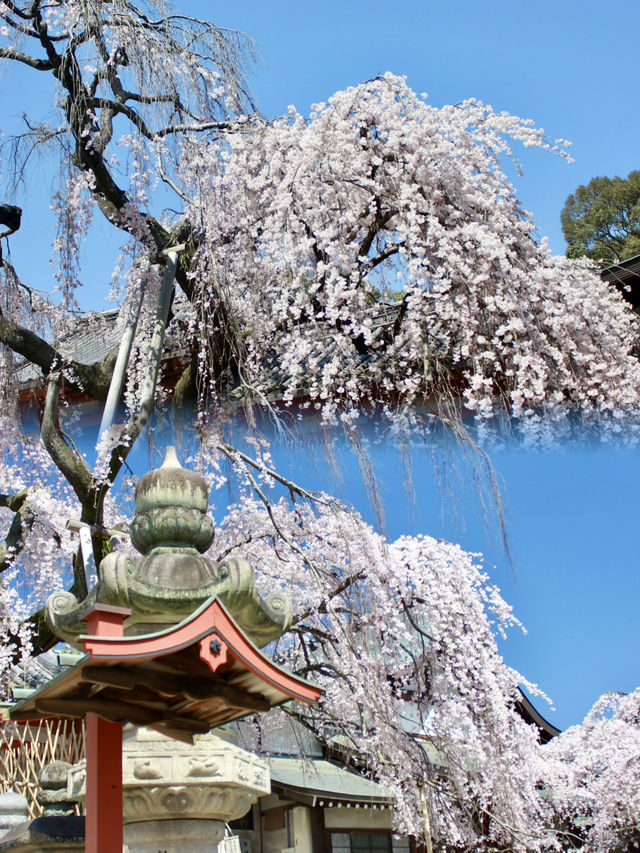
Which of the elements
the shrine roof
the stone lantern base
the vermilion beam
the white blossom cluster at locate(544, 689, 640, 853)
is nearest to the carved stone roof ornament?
the vermilion beam

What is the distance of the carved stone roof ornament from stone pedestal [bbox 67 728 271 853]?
63 cm

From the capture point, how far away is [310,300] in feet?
21.7

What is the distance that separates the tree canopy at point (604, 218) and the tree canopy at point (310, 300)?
12599 mm

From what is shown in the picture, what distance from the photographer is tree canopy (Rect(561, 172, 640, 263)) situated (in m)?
18.9

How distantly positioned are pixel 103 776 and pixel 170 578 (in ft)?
2.48

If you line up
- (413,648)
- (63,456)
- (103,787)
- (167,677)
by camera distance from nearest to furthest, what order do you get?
(103,787) → (167,677) → (63,456) → (413,648)

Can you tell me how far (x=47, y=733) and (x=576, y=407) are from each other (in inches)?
199

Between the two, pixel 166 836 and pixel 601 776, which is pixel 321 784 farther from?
pixel 166 836

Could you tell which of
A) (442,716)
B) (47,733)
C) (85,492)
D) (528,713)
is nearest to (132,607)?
(85,492)

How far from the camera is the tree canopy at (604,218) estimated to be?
62.0 ft

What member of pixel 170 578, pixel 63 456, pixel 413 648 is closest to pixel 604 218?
pixel 413 648

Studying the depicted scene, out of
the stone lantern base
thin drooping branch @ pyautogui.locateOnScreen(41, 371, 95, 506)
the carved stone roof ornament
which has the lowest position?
the stone lantern base

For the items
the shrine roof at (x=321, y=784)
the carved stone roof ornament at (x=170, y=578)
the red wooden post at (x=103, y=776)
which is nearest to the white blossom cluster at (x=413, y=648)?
the shrine roof at (x=321, y=784)

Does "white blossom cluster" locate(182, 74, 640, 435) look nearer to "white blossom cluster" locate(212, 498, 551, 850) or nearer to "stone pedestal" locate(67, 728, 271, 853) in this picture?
"white blossom cluster" locate(212, 498, 551, 850)
